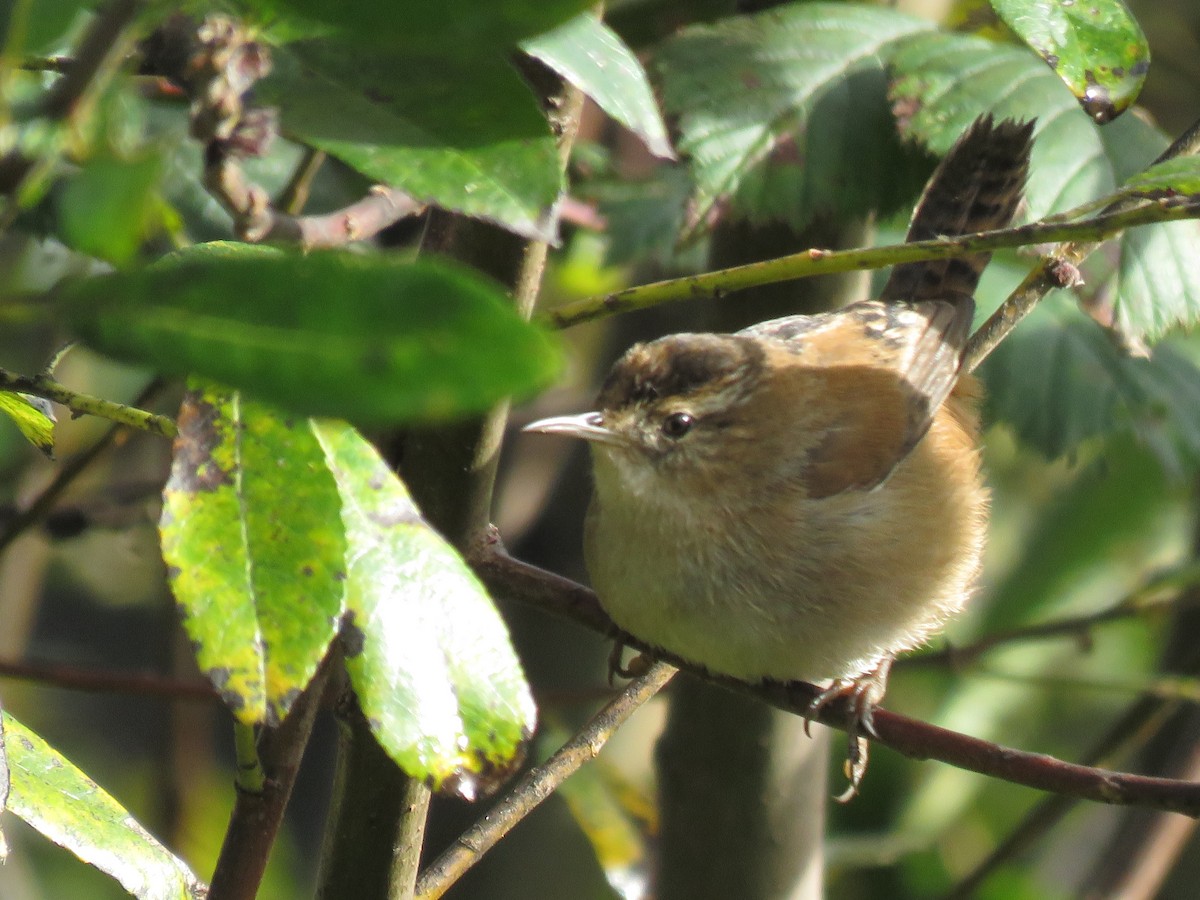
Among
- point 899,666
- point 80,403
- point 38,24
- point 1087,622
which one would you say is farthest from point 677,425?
point 38,24

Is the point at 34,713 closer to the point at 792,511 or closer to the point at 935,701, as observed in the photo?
the point at 935,701

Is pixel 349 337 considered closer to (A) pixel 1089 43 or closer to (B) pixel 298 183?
(A) pixel 1089 43

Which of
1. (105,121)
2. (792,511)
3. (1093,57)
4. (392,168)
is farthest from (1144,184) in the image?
(792,511)

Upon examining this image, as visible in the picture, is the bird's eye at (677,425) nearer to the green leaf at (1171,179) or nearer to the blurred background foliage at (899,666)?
the blurred background foliage at (899,666)

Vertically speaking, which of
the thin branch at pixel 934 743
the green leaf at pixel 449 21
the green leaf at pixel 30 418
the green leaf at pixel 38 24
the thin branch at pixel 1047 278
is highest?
the green leaf at pixel 449 21

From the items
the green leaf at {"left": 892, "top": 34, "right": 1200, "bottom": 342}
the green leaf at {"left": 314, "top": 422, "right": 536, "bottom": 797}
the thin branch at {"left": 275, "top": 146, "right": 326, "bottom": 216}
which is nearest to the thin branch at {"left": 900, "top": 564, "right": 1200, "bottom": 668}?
the green leaf at {"left": 892, "top": 34, "right": 1200, "bottom": 342}

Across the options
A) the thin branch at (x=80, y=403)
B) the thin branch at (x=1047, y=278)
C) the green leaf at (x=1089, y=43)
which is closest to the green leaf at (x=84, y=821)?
the thin branch at (x=80, y=403)

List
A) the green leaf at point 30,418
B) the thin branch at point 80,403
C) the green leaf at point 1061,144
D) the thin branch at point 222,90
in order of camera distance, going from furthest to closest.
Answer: the green leaf at point 1061,144 → the green leaf at point 30,418 → the thin branch at point 80,403 → the thin branch at point 222,90
